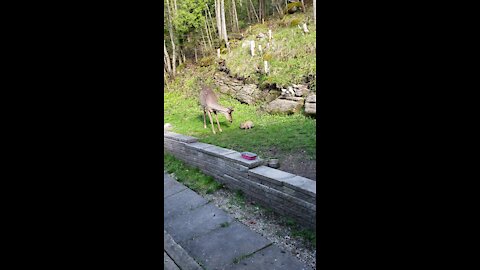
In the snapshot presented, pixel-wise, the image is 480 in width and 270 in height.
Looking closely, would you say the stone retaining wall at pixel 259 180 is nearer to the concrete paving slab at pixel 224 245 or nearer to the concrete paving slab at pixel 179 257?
the concrete paving slab at pixel 224 245

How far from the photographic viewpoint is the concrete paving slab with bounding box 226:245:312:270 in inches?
124

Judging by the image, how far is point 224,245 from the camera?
361 cm

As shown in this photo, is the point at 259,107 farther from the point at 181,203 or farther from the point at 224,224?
the point at 224,224

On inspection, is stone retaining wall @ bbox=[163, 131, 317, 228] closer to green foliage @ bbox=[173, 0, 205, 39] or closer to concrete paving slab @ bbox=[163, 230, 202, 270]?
concrete paving slab @ bbox=[163, 230, 202, 270]

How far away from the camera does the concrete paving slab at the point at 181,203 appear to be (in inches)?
182

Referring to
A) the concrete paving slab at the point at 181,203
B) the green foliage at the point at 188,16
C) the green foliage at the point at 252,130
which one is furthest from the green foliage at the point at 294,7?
the concrete paving slab at the point at 181,203

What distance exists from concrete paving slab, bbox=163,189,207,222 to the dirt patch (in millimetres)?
1666

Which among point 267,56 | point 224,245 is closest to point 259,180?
point 224,245

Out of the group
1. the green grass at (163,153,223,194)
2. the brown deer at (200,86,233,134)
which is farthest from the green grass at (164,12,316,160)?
the green grass at (163,153,223,194)

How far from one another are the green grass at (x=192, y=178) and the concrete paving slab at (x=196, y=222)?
2.71ft
